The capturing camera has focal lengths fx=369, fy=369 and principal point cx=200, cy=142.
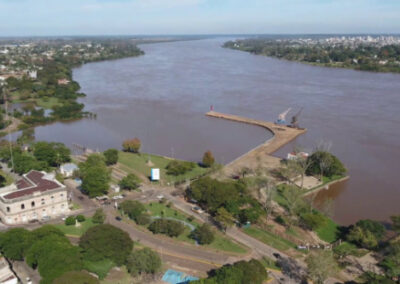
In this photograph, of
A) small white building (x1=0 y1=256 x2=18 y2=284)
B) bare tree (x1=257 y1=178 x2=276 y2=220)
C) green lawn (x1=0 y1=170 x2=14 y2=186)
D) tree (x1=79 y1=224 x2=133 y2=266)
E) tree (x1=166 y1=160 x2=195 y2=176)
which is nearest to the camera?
small white building (x1=0 y1=256 x2=18 y2=284)

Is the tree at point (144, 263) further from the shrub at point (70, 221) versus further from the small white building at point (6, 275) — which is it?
the shrub at point (70, 221)

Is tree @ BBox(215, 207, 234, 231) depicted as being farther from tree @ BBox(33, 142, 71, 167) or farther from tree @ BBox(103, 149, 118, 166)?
tree @ BBox(33, 142, 71, 167)

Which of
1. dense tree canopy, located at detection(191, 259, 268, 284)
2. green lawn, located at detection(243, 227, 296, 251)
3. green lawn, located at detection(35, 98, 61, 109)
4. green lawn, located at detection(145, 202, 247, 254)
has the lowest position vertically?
green lawn, located at detection(243, 227, 296, 251)

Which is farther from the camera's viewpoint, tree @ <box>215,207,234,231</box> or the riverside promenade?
the riverside promenade

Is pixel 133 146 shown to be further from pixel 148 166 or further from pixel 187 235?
pixel 187 235

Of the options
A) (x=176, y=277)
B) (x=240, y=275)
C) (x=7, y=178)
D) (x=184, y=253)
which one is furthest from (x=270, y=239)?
(x=7, y=178)

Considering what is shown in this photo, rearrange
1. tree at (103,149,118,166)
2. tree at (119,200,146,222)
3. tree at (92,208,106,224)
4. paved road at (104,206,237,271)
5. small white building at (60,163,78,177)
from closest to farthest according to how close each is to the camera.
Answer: paved road at (104,206,237,271)
tree at (92,208,106,224)
tree at (119,200,146,222)
small white building at (60,163,78,177)
tree at (103,149,118,166)

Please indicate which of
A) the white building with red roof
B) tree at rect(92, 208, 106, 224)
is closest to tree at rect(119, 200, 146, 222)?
tree at rect(92, 208, 106, 224)

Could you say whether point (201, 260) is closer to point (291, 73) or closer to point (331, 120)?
point (331, 120)
